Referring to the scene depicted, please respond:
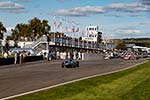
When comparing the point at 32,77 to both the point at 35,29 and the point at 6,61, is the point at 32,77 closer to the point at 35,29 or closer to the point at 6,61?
the point at 6,61

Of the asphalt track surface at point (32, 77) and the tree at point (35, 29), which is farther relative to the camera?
the tree at point (35, 29)

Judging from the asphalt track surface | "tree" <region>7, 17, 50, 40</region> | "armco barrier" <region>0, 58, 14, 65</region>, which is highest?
"tree" <region>7, 17, 50, 40</region>

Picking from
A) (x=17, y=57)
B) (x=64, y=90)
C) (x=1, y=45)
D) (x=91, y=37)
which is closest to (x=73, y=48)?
(x=1, y=45)

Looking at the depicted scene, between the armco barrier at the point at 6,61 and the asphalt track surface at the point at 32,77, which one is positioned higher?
the armco barrier at the point at 6,61

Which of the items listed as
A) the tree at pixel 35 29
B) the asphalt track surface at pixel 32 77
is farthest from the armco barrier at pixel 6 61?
the tree at pixel 35 29

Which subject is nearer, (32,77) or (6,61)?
(32,77)

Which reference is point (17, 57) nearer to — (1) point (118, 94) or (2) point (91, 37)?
(1) point (118, 94)

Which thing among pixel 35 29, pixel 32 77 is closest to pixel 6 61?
pixel 32 77

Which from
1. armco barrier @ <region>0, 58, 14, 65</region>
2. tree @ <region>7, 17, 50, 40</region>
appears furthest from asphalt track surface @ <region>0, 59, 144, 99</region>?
tree @ <region>7, 17, 50, 40</region>

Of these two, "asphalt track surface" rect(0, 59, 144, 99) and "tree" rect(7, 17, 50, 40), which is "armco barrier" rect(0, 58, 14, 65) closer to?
"asphalt track surface" rect(0, 59, 144, 99)

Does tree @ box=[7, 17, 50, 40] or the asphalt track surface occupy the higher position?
tree @ box=[7, 17, 50, 40]

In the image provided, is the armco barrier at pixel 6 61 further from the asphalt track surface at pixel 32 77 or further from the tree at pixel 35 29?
the tree at pixel 35 29

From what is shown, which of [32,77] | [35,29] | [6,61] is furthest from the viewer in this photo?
[35,29]

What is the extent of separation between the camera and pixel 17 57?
61.9 metres
